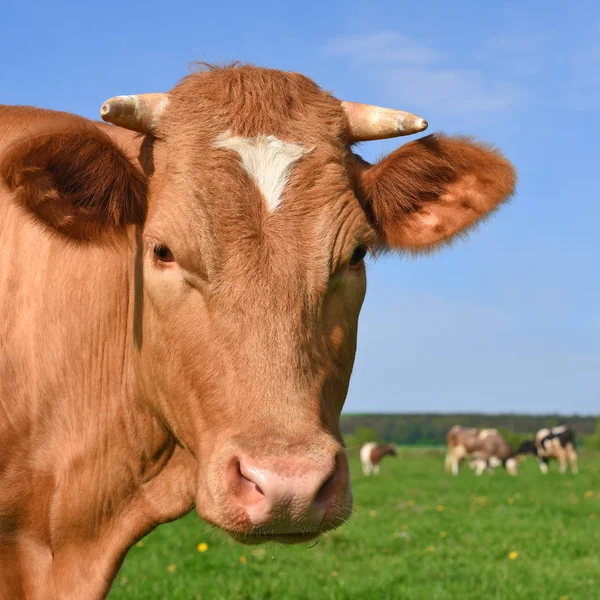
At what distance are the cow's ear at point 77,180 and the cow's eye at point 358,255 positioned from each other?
0.99m

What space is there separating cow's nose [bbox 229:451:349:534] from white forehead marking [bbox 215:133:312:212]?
1066mm

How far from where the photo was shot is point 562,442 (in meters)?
39.5

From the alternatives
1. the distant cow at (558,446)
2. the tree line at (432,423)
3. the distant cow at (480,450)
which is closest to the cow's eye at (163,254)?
the distant cow at (480,450)

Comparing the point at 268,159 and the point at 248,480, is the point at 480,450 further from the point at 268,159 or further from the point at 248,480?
the point at 248,480

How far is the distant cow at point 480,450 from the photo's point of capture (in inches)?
1597

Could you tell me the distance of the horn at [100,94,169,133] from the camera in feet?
12.3

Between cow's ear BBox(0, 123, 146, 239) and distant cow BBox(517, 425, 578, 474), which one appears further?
distant cow BBox(517, 425, 578, 474)

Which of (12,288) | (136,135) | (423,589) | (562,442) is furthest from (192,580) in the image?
(562,442)

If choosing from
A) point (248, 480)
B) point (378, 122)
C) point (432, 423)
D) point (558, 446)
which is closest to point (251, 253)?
point (248, 480)

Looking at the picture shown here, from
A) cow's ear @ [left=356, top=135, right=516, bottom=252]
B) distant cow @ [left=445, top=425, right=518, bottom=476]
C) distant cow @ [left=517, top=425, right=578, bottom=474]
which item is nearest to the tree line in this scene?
distant cow @ [left=445, top=425, right=518, bottom=476]

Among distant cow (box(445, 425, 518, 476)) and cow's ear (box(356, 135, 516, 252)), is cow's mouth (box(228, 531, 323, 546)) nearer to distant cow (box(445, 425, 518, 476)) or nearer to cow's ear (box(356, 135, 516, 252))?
cow's ear (box(356, 135, 516, 252))

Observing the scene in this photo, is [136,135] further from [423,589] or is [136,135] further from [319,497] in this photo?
[423,589]

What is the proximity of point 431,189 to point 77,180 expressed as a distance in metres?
1.79

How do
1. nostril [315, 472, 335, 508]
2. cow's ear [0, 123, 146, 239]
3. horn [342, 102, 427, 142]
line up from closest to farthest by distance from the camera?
nostril [315, 472, 335, 508] → cow's ear [0, 123, 146, 239] → horn [342, 102, 427, 142]
